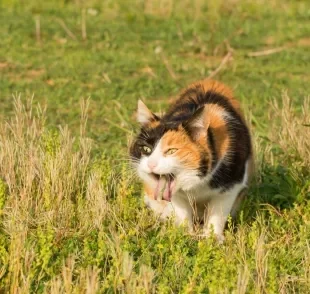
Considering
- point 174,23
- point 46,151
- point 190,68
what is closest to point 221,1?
point 174,23

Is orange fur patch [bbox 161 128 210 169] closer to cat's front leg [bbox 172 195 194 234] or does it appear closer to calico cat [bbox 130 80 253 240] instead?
calico cat [bbox 130 80 253 240]

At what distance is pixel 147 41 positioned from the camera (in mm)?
13000

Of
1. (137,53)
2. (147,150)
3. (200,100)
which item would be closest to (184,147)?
(147,150)

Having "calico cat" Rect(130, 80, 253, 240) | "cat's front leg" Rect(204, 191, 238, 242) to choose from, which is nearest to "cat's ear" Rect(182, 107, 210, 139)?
"calico cat" Rect(130, 80, 253, 240)

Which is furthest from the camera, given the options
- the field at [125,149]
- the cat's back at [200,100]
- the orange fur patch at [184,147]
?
the cat's back at [200,100]

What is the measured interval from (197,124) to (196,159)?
0.23m

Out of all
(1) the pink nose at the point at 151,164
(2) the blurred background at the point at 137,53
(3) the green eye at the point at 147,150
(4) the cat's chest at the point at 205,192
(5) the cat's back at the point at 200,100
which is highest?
(5) the cat's back at the point at 200,100

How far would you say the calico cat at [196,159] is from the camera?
21.0ft

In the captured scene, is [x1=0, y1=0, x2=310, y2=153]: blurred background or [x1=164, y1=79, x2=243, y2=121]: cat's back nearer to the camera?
[x1=164, y1=79, x2=243, y2=121]: cat's back

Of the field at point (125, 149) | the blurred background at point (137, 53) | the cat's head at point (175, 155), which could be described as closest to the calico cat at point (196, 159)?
the cat's head at point (175, 155)

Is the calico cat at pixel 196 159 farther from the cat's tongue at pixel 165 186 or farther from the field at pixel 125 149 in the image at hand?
the field at pixel 125 149

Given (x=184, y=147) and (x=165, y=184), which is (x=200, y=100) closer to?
(x=184, y=147)

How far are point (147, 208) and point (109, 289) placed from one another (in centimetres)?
132

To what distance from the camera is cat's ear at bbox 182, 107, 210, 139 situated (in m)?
6.41
